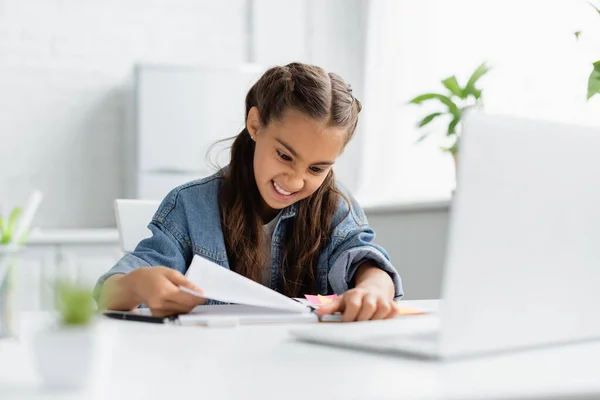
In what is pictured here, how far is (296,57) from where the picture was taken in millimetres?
4379

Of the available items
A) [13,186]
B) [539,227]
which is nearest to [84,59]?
[13,186]

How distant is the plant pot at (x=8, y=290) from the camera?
673mm

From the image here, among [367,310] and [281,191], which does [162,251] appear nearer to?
[281,191]

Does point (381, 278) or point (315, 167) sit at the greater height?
point (315, 167)

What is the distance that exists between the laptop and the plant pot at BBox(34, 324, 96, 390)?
0.89 ft

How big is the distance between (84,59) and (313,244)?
2.88m

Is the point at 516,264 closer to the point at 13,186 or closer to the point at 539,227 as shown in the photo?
the point at 539,227

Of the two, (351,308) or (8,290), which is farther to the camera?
(351,308)

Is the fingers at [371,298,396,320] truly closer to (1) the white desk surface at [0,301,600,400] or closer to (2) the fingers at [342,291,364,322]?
(2) the fingers at [342,291,364,322]

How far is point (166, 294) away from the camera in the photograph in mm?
977

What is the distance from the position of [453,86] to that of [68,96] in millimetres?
2192

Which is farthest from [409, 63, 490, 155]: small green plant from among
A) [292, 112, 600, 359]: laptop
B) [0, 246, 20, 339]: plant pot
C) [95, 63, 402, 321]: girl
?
[0, 246, 20, 339]: plant pot

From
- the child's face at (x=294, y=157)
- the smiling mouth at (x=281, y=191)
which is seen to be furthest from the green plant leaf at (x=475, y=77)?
the smiling mouth at (x=281, y=191)

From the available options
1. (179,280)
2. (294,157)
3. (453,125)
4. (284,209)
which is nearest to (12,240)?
(179,280)
